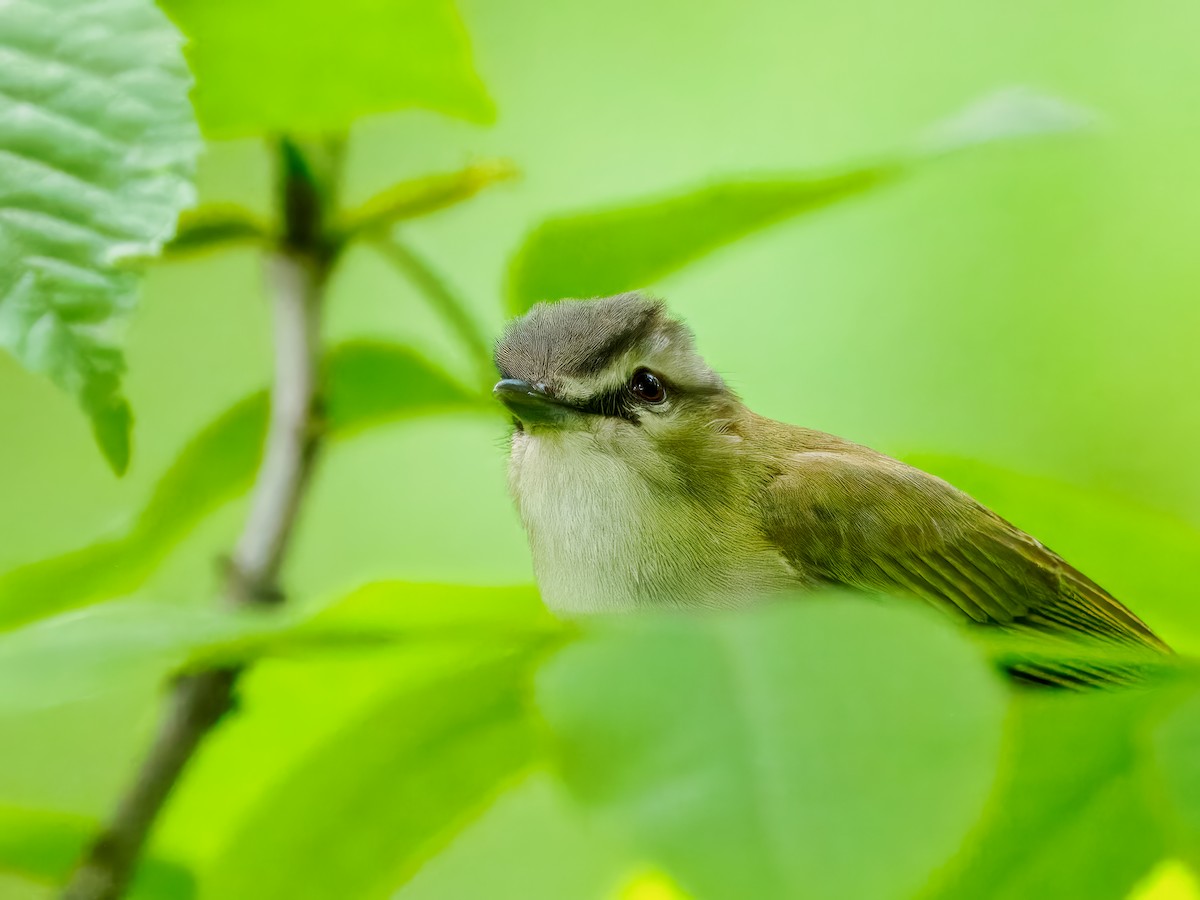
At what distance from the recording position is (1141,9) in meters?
2.27

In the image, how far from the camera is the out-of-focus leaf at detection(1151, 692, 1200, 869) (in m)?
0.40

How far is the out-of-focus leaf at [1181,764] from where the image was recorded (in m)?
0.40

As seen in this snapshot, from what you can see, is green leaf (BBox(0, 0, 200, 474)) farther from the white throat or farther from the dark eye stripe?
the dark eye stripe

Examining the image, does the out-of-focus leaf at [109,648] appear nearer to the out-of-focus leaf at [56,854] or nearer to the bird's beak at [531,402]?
the out-of-focus leaf at [56,854]

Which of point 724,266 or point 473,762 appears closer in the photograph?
point 473,762

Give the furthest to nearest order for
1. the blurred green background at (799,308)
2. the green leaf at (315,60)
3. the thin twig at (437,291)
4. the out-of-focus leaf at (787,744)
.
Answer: the blurred green background at (799,308) → the thin twig at (437,291) → the green leaf at (315,60) → the out-of-focus leaf at (787,744)

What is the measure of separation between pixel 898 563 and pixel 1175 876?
53 cm

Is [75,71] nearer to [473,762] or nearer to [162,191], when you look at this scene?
[162,191]

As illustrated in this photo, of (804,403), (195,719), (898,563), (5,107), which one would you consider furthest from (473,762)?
(804,403)

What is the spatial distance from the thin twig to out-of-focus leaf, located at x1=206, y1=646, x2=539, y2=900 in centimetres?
42

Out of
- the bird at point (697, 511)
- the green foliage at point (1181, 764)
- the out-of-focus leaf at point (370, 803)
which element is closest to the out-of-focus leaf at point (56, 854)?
the out-of-focus leaf at point (370, 803)

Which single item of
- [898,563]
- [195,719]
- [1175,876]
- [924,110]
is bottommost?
[1175,876]

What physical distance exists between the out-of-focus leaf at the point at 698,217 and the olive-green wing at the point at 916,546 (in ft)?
0.93

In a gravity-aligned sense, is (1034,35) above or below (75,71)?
above
